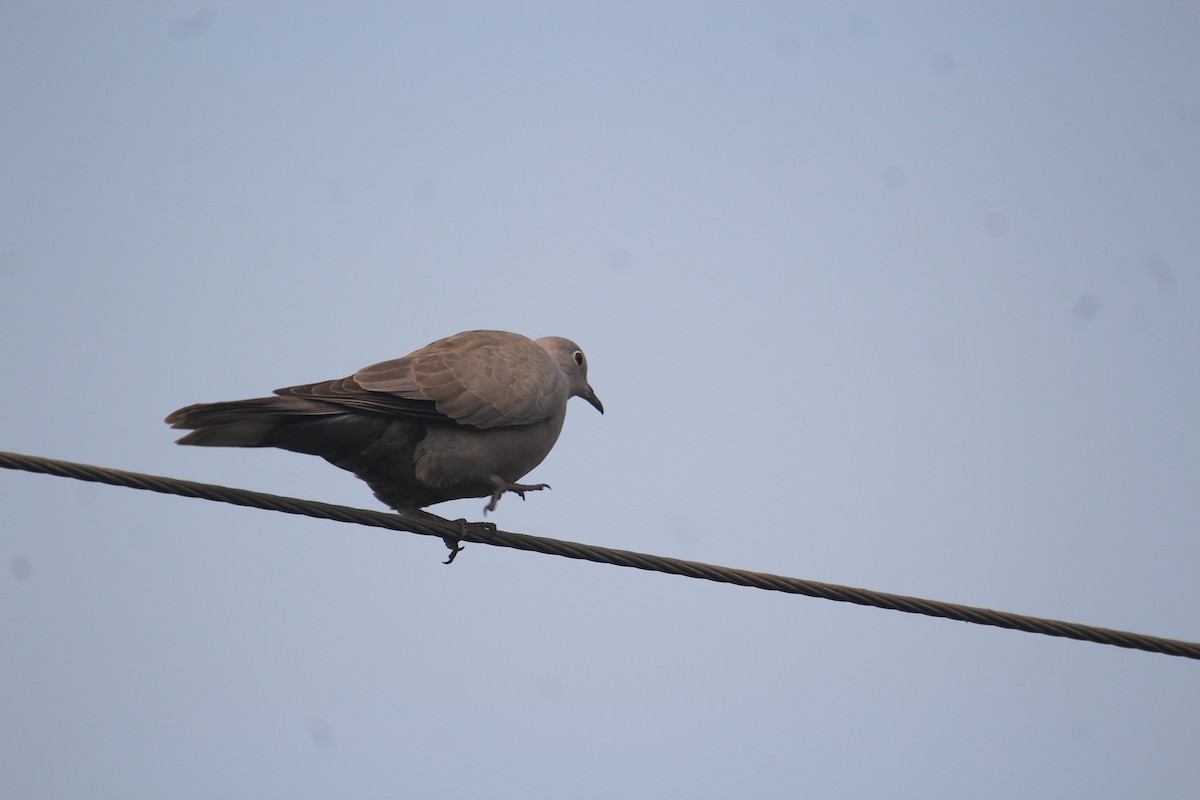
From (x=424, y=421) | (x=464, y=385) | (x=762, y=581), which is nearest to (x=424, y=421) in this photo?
(x=424, y=421)

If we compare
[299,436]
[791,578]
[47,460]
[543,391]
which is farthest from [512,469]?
[47,460]

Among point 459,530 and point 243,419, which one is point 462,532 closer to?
point 459,530

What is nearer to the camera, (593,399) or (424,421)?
(424,421)

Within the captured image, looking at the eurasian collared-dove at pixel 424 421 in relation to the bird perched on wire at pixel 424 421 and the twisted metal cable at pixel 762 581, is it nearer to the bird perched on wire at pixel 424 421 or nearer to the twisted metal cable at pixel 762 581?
the bird perched on wire at pixel 424 421

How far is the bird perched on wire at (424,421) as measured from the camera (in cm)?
526

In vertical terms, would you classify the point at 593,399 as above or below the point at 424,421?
above

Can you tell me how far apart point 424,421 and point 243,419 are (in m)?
0.94

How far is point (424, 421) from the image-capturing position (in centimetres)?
579

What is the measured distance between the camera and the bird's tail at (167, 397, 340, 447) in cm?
494

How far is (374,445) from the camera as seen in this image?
226 inches

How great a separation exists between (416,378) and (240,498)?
1653mm

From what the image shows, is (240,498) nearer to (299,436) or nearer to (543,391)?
(299,436)

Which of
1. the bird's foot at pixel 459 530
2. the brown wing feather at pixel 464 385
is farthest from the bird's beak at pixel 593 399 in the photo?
the bird's foot at pixel 459 530

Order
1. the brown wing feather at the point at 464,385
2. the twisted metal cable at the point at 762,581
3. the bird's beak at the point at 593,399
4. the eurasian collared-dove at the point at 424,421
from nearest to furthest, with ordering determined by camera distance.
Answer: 1. the twisted metal cable at the point at 762,581
2. the eurasian collared-dove at the point at 424,421
3. the brown wing feather at the point at 464,385
4. the bird's beak at the point at 593,399
